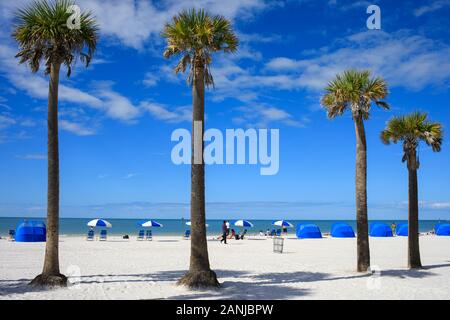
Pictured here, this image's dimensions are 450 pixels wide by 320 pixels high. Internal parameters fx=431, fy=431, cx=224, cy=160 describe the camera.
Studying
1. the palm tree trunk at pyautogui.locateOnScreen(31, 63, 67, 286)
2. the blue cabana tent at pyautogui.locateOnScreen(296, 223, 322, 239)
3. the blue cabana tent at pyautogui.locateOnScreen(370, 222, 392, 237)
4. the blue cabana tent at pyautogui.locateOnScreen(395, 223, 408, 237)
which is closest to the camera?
the palm tree trunk at pyautogui.locateOnScreen(31, 63, 67, 286)

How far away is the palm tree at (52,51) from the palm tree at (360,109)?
9.79 meters

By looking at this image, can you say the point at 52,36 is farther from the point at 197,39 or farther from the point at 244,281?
the point at 244,281

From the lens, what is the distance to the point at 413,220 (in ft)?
61.0

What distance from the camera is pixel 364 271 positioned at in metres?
16.9

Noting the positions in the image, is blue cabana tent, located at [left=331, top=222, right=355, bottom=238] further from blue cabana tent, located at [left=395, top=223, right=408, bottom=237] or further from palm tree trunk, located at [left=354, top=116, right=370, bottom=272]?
palm tree trunk, located at [left=354, top=116, right=370, bottom=272]

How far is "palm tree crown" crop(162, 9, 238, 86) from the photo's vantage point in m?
13.9

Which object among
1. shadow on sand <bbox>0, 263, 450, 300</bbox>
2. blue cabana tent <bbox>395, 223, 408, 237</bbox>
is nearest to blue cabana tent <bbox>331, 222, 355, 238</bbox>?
blue cabana tent <bbox>395, 223, 408, 237</bbox>

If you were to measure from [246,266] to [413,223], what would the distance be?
752 cm

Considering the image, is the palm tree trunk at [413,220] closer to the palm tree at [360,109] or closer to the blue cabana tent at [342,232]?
the palm tree at [360,109]

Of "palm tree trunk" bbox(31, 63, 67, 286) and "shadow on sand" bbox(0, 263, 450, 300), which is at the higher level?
"palm tree trunk" bbox(31, 63, 67, 286)

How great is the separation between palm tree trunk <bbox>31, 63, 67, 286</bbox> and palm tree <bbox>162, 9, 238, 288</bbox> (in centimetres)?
379
